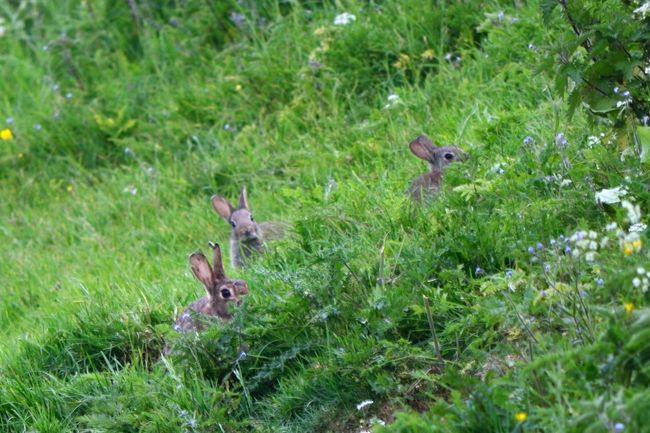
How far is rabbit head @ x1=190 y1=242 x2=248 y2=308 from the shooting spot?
22.1 ft

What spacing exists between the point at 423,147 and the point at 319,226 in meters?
1.29

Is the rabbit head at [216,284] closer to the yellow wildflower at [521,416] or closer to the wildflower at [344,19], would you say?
the yellow wildflower at [521,416]

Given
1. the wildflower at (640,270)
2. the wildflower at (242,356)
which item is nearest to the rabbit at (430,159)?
the wildflower at (242,356)

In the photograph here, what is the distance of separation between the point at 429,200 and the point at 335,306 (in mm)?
1278

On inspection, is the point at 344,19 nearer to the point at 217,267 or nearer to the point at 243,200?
the point at 243,200

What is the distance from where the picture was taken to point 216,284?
22.3 ft

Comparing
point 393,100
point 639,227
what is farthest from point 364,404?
point 393,100

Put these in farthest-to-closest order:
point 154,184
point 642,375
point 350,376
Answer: point 154,184 < point 350,376 < point 642,375

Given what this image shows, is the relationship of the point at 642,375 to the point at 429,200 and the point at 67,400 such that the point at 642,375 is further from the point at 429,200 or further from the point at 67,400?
the point at 67,400

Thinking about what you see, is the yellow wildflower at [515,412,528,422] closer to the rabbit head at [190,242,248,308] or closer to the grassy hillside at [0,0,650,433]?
the grassy hillside at [0,0,650,433]

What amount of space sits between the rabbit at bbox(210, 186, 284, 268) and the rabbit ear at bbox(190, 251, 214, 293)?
0.92 metres

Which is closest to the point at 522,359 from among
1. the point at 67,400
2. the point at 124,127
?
the point at 67,400

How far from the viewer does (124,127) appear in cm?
1059

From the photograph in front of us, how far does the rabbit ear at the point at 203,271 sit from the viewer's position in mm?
6789
